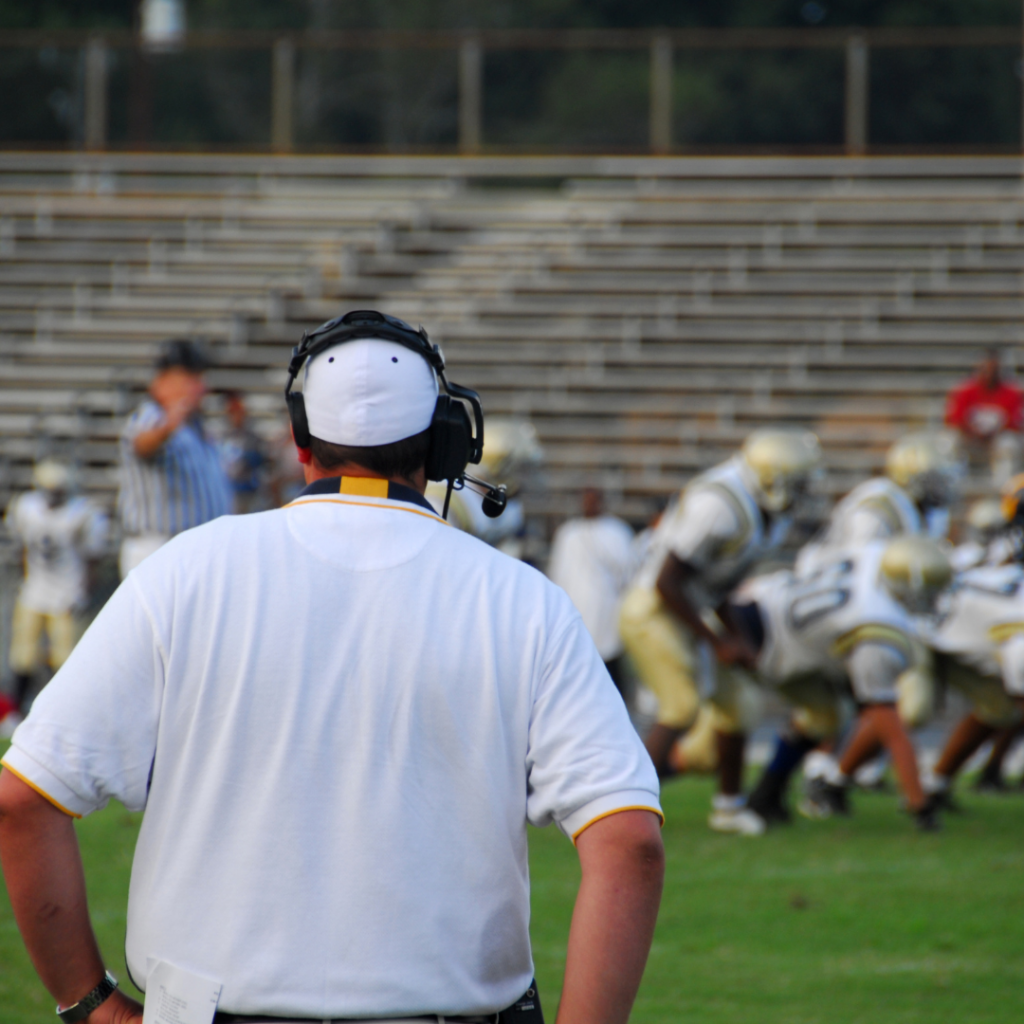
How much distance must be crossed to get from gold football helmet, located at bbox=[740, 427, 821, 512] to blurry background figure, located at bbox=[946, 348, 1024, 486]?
650 centimetres

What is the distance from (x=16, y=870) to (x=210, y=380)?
1540 centimetres

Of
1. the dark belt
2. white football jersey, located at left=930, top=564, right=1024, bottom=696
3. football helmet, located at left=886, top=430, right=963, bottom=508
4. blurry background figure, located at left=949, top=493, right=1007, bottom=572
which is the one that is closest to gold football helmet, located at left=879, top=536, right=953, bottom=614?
white football jersey, located at left=930, top=564, right=1024, bottom=696

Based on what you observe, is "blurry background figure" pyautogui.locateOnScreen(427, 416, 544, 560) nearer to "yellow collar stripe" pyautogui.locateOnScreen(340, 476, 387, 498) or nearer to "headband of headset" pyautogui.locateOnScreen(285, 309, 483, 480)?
"headband of headset" pyautogui.locateOnScreen(285, 309, 483, 480)

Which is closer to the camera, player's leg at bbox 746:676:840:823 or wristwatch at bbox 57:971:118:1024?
wristwatch at bbox 57:971:118:1024

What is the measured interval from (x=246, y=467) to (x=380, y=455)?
11139mm

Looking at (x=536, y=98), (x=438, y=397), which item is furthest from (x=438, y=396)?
(x=536, y=98)

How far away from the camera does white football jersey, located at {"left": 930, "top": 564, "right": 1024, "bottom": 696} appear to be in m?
7.08

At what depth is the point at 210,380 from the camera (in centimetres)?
1681

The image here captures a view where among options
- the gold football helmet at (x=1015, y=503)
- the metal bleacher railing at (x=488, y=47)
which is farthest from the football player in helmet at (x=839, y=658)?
the metal bleacher railing at (x=488, y=47)

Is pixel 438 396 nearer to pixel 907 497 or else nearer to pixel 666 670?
pixel 666 670

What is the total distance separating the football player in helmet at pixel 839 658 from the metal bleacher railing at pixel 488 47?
39.0 feet

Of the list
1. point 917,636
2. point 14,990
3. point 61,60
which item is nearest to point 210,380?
point 61,60

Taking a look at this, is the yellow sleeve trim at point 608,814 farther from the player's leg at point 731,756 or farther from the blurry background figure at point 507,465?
the player's leg at point 731,756

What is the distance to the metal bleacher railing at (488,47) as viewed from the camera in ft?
58.7
